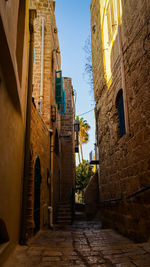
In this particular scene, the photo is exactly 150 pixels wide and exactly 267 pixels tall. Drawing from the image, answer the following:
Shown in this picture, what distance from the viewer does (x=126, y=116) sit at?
542 cm

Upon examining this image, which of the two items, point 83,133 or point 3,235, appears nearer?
point 3,235

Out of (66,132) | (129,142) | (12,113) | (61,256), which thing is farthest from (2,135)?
(66,132)

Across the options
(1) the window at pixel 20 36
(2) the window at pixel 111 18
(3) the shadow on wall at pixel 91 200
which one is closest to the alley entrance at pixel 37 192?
(1) the window at pixel 20 36

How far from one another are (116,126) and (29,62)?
316 cm

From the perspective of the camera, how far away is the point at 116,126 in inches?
259

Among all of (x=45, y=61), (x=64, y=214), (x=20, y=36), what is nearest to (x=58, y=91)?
(x=45, y=61)

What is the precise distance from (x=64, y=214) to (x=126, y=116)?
6913 mm

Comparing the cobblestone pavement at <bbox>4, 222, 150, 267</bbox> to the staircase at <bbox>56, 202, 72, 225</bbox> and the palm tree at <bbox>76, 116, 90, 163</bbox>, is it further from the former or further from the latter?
the palm tree at <bbox>76, 116, 90, 163</bbox>

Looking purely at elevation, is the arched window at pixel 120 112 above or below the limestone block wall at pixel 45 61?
below

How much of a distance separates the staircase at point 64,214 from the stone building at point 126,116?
2.60 metres

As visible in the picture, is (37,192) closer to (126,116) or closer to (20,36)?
(126,116)

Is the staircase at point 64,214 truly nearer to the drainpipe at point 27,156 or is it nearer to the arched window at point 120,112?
the arched window at point 120,112

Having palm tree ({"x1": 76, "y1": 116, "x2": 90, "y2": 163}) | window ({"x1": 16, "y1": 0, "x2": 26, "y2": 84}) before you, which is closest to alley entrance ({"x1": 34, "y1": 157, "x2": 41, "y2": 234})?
window ({"x1": 16, "y1": 0, "x2": 26, "y2": 84})

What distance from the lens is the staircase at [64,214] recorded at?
9820mm
